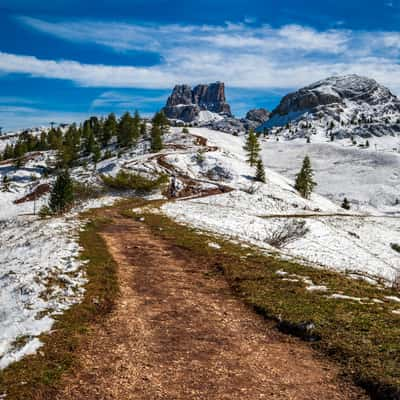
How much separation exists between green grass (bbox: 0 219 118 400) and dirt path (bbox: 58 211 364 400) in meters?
0.41

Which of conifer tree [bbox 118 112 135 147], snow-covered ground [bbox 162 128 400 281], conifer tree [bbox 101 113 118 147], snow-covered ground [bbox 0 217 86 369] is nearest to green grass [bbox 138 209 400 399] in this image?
snow-covered ground [bbox 162 128 400 281]

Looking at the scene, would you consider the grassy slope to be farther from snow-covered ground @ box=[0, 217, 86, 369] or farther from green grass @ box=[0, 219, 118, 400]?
snow-covered ground @ box=[0, 217, 86, 369]

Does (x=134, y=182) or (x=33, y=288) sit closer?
(x=33, y=288)

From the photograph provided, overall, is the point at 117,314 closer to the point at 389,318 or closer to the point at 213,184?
the point at 389,318

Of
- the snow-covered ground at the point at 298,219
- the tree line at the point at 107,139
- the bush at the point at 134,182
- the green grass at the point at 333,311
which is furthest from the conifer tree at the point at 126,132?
the green grass at the point at 333,311

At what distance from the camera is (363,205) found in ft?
375

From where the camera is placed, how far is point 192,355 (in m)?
10.5

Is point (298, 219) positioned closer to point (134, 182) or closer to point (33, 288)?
point (33, 288)

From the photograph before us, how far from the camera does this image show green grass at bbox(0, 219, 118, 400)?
27.6ft

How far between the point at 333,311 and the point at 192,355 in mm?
5739

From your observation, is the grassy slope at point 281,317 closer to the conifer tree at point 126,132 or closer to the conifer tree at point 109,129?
the conifer tree at point 126,132

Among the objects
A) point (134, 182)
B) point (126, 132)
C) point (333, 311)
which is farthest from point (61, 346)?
point (126, 132)

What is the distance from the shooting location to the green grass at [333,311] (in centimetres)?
931

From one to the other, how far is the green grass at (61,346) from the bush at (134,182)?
63.4 meters
